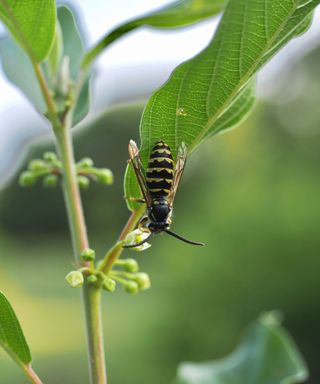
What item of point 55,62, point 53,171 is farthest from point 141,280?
point 55,62

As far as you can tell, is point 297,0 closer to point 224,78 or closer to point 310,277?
point 224,78

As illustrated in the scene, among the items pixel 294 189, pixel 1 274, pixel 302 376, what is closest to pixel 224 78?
pixel 302 376

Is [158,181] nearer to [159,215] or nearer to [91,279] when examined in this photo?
[159,215]

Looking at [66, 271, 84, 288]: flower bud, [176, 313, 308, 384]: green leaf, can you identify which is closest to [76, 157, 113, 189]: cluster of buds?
[66, 271, 84, 288]: flower bud

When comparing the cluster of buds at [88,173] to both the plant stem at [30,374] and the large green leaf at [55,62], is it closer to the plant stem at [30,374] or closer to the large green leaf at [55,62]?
the large green leaf at [55,62]

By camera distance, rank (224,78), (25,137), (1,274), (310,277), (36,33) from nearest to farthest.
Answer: (224,78) < (36,33) < (310,277) < (1,274) < (25,137)

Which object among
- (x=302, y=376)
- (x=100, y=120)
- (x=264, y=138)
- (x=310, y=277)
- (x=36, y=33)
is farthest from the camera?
(x=100, y=120)
